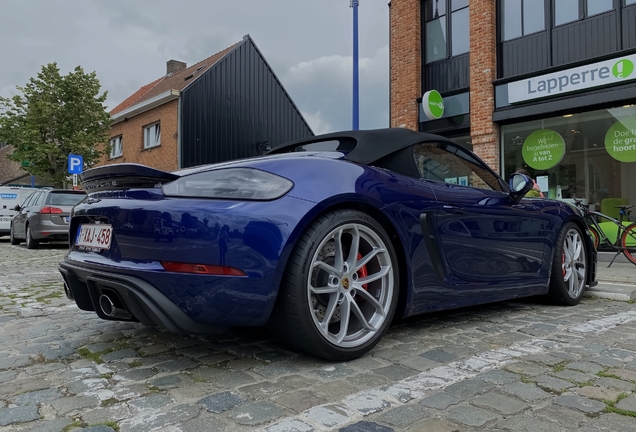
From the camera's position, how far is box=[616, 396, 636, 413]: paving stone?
206cm

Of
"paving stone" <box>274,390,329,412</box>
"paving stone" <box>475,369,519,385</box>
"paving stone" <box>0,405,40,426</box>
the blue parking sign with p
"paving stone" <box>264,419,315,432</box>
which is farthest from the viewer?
the blue parking sign with p

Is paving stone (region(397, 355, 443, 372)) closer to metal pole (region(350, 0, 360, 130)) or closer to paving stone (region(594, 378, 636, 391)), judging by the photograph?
paving stone (region(594, 378, 636, 391))

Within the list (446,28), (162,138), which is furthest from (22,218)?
(446,28)

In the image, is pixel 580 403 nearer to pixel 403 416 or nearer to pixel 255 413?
pixel 403 416

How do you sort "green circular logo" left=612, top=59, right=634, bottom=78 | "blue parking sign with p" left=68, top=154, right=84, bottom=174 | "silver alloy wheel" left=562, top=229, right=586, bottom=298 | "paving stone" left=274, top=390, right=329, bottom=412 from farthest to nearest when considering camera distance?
1. "blue parking sign with p" left=68, top=154, right=84, bottom=174
2. "green circular logo" left=612, top=59, right=634, bottom=78
3. "silver alloy wheel" left=562, top=229, right=586, bottom=298
4. "paving stone" left=274, top=390, right=329, bottom=412

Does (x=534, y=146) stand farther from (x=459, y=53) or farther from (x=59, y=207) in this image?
(x=59, y=207)

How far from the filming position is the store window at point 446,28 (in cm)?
1134

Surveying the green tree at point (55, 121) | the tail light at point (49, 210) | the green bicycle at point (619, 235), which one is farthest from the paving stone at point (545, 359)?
the green tree at point (55, 121)

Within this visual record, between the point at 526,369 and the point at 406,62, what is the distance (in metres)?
10.5

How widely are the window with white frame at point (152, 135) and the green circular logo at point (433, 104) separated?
14.4m

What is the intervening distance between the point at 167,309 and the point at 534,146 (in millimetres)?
9770

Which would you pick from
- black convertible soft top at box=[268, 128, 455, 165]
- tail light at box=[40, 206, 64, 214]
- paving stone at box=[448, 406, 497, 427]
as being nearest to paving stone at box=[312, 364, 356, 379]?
paving stone at box=[448, 406, 497, 427]

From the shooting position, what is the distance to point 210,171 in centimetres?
246

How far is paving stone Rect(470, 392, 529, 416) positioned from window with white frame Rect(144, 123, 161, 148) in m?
21.8
